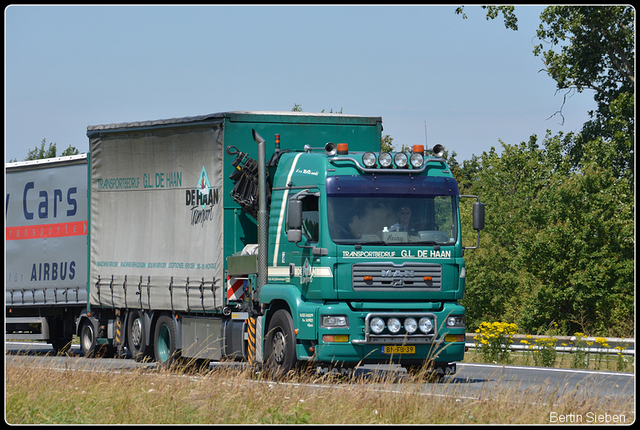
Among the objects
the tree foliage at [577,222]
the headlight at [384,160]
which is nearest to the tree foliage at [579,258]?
the tree foliage at [577,222]

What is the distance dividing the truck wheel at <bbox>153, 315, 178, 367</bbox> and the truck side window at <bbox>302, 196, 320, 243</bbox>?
4.48m

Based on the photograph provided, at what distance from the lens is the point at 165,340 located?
17672 mm

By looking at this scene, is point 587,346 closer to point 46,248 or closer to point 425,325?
point 425,325

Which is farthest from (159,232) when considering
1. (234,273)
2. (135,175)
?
(234,273)

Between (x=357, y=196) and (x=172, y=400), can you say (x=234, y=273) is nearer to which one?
(x=357, y=196)

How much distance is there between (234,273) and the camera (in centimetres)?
1550

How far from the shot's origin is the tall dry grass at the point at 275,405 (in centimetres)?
920

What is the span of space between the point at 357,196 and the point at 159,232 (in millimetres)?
5143

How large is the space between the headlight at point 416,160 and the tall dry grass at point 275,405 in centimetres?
391

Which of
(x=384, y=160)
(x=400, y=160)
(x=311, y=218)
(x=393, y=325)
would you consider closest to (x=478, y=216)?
(x=400, y=160)

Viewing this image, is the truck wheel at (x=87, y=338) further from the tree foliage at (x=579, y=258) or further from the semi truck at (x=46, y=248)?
the tree foliage at (x=579, y=258)

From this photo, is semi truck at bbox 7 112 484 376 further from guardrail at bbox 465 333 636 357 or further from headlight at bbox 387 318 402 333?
guardrail at bbox 465 333 636 357

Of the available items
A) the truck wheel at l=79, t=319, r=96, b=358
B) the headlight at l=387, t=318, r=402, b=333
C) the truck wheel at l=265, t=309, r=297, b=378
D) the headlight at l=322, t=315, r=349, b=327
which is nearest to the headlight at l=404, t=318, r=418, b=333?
the headlight at l=387, t=318, r=402, b=333

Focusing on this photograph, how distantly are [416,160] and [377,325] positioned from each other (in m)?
2.52
